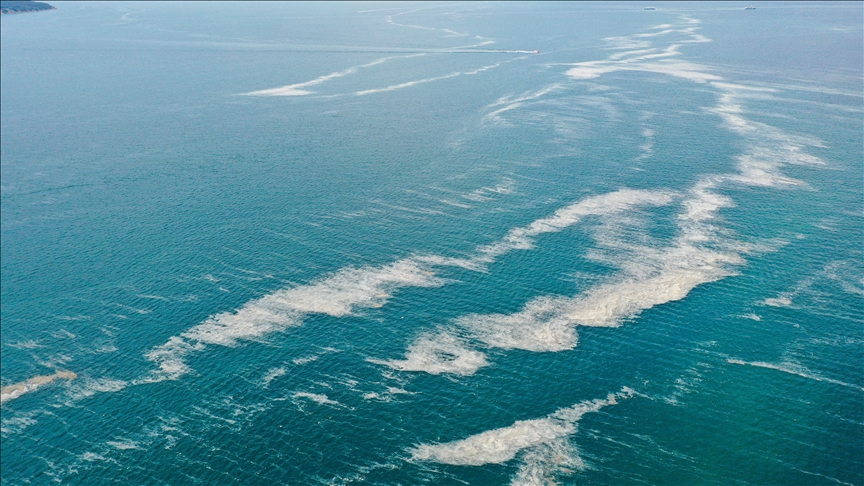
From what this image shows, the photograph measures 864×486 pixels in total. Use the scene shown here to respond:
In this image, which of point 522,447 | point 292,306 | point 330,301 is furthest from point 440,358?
point 292,306

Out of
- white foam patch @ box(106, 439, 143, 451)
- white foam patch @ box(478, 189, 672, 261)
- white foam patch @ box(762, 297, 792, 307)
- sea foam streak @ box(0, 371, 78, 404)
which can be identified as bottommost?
white foam patch @ box(106, 439, 143, 451)

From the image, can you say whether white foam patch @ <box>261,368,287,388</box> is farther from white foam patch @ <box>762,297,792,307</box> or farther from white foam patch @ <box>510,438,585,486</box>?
white foam patch @ <box>762,297,792,307</box>

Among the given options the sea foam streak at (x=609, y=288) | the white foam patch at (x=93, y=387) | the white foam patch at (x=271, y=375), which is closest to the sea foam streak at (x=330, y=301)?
the sea foam streak at (x=609, y=288)

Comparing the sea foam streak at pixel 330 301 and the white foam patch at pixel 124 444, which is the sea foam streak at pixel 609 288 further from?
the white foam patch at pixel 124 444

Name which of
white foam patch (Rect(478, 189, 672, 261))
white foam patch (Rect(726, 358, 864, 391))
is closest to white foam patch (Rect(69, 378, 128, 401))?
white foam patch (Rect(478, 189, 672, 261))

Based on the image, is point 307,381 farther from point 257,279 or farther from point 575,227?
point 575,227

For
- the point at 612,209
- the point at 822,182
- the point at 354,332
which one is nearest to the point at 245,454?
the point at 354,332
